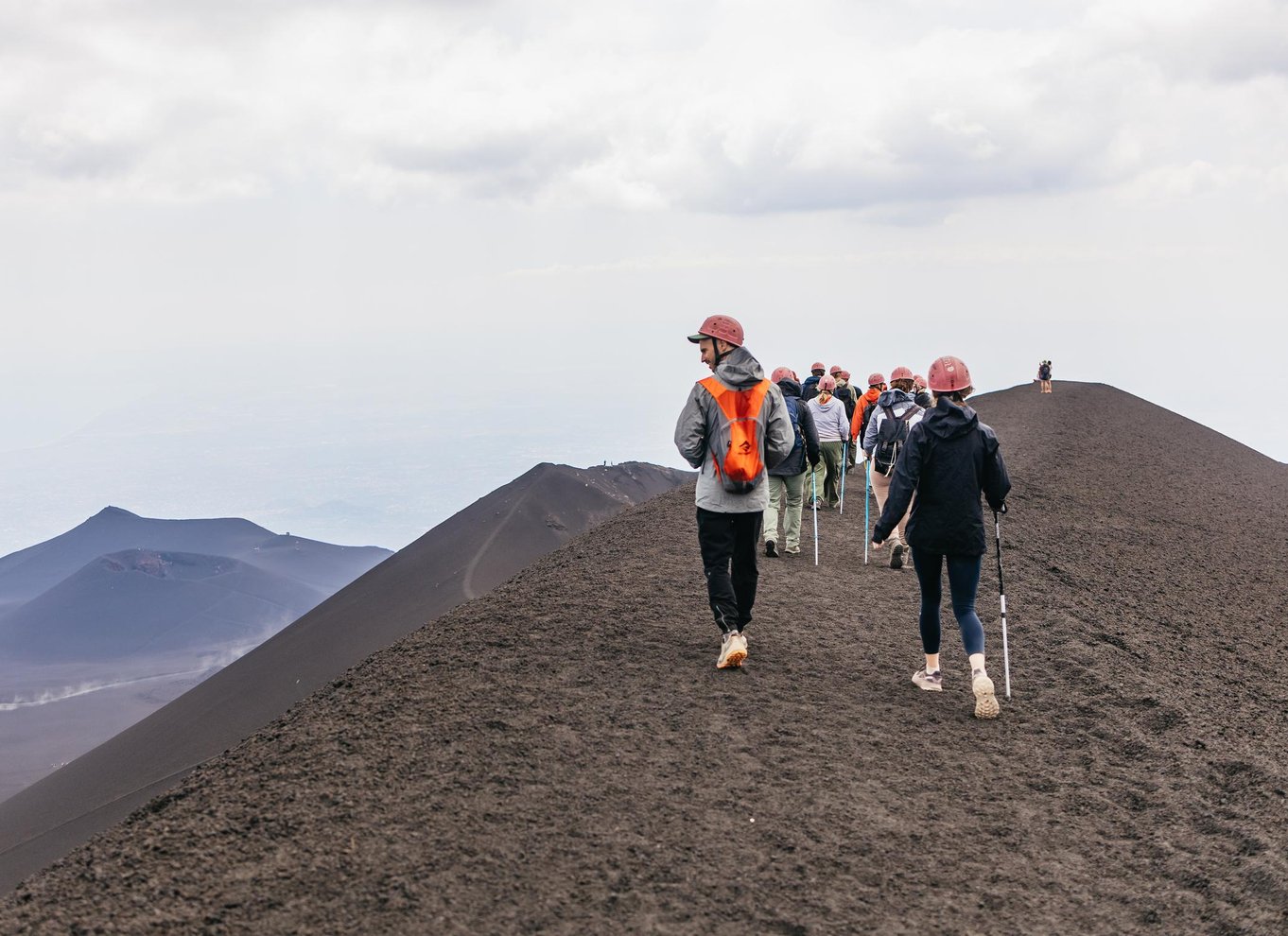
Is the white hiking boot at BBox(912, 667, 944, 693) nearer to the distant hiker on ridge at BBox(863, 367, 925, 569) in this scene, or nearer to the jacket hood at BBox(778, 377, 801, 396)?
the distant hiker on ridge at BBox(863, 367, 925, 569)

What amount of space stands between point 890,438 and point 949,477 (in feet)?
15.1

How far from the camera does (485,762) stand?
612 centimetres

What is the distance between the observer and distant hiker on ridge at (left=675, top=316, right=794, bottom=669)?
293 inches

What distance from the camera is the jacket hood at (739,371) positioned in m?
7.46

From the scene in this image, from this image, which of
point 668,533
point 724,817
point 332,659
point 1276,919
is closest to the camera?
point 1276,919

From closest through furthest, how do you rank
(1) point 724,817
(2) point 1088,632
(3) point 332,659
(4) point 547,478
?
(1) point 724,817
(2) point 1088,632
(3) point 332,659
(4) point 547,478

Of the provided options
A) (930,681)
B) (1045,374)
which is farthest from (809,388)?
(1045,374)

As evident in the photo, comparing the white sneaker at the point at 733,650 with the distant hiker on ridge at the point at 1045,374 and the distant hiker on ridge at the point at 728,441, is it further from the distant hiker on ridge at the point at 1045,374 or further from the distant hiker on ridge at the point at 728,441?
the distant hiker on ridge at the point at 1045,374

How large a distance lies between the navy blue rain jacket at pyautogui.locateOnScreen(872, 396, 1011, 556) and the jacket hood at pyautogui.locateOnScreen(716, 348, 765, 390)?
1.12m

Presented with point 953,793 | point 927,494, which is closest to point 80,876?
point 953,793

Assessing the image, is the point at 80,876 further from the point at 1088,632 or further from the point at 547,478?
the point at 547,478

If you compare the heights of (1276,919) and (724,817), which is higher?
(724,817)

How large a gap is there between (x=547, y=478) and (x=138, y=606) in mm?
58687

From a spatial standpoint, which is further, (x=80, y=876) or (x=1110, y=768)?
(x=1110, y=768)
